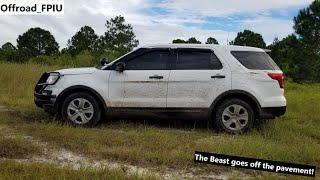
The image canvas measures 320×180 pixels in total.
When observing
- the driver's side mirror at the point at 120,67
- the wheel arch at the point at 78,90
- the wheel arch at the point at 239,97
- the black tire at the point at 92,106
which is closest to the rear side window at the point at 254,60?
the wheel arch at the point at 239,97

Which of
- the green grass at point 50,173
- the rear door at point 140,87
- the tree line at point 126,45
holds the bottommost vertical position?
the green grass at point 50,173

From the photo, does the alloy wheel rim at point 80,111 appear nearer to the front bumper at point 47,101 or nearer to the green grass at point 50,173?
the front bumper at point 47,101

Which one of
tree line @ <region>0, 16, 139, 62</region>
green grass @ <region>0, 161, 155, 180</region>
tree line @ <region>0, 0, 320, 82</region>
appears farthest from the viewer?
tree line @ <region>0, 16, 139, 62</region>

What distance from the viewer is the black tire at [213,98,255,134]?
8.30 m

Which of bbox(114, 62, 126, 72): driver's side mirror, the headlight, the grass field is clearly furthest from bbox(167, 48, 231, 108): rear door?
the headlight

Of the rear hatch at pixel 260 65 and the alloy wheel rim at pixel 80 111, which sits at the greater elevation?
the rear hatch at pixel 260 65

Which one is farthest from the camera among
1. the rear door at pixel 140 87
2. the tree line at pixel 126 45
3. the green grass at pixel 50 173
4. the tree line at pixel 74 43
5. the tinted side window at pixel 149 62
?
the tree line at pixel 74 43

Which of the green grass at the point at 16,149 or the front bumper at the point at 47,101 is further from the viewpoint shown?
the front bumper at the point at 47,101

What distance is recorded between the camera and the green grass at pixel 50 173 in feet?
17.2

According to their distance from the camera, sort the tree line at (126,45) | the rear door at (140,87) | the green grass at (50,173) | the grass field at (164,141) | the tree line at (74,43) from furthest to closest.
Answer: the tree line at (74,43), the tree line at (126,45), the rear door at (140,87), the grass field at (164,141), the green grass at (50,173)

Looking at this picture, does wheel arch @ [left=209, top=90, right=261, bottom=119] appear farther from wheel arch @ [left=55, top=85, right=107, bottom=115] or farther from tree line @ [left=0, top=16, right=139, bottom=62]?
tree line @ [left=0, top=16, right=139, bottom=62]

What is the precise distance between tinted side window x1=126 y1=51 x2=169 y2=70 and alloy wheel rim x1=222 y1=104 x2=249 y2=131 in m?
1.37

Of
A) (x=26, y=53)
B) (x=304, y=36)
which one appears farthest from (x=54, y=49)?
(x=304, y=36)

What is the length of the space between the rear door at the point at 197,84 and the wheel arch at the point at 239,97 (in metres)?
0.08
